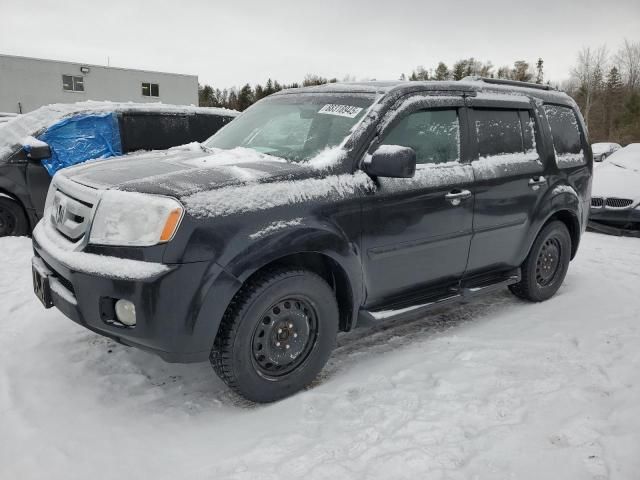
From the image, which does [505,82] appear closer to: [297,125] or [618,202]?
[297,125]

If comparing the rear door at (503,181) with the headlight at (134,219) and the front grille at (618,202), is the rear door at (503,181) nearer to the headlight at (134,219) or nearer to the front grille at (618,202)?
the headlight at (134,219)

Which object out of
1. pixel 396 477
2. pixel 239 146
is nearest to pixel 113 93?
pixel 239 146

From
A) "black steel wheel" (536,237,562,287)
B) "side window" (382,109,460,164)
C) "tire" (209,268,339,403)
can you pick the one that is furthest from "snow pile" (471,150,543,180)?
"tire" (209,268,339,403)

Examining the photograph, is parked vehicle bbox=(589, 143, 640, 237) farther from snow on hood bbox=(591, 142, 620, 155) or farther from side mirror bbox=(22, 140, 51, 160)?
snow on hood bbox=(591, 142, 620, 155)

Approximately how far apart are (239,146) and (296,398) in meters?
1.79

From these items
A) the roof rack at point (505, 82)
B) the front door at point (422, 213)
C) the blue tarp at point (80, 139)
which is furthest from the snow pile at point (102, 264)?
the blue tarp at point (80, 139)

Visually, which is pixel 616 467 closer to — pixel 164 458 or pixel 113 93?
pixel 164 458

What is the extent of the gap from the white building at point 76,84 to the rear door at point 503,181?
3173 cm

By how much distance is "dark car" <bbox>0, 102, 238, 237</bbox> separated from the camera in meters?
6.29

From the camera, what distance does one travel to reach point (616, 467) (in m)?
2.41

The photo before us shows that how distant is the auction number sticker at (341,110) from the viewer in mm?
3422

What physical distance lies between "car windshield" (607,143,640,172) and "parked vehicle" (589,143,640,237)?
1.30 feet

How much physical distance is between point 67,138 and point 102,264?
4.77 meters

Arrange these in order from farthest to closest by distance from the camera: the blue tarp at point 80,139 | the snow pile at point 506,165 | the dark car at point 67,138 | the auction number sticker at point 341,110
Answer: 1. the blue tarp at point 80,139
2. the dark car at point 67,138
3. the snow pile at point 506,165
4. the auction number sticker at point 341,110
